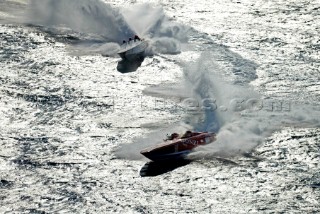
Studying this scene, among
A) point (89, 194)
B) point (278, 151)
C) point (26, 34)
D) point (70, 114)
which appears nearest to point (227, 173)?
point (278, 151)

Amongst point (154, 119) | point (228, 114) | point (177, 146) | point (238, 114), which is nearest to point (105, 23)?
point (154, 119)

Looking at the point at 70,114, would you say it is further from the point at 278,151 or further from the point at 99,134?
the point at 278,151

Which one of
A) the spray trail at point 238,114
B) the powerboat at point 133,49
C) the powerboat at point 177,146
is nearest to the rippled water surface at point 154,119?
the spray trail at point 238,114

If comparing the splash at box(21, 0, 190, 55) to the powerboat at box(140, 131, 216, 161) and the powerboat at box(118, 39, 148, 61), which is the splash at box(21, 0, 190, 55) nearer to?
the powerboat at box(118, 39, 148, 61)

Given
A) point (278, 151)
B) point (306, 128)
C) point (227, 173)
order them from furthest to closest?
point (306, 128), point (278, 151), point (227, 173)

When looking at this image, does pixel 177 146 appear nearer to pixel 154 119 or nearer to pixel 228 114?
pixel 154 119
